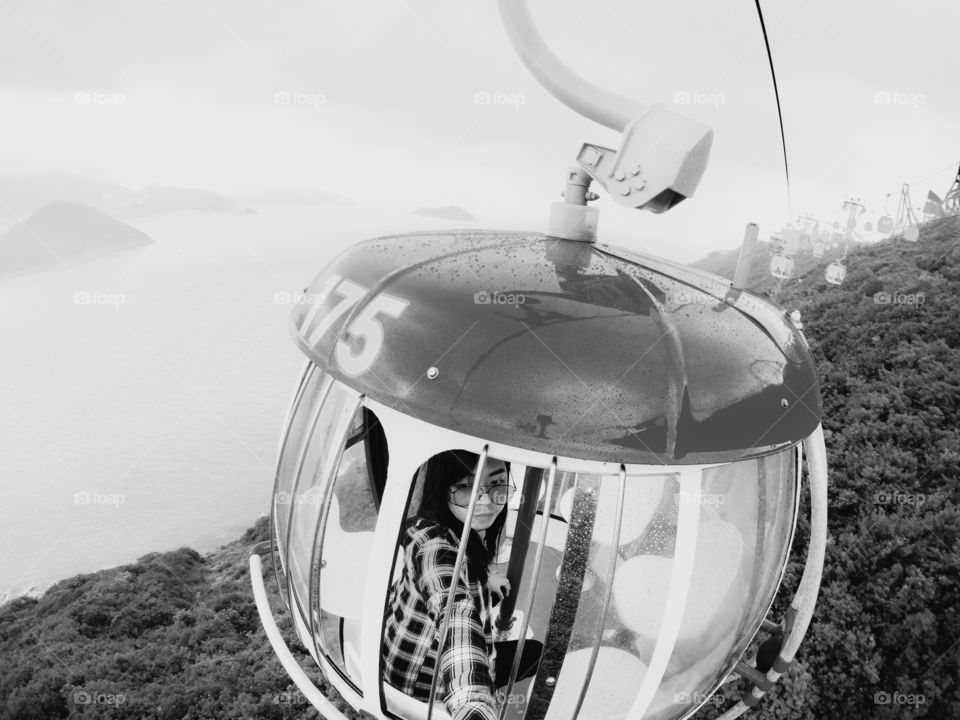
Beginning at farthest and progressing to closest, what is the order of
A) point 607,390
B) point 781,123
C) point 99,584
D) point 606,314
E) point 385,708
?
point 99,584, point 385,708, point 781,123, point 606,314, point 607,390

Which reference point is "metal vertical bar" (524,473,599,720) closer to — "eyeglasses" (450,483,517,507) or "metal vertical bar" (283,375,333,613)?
"eyeglasses" (450,483,517,507)

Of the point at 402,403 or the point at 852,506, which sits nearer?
the point at 402,403

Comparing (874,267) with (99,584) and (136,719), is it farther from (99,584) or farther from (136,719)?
(99,584)

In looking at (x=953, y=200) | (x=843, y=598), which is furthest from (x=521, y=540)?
(x=953, y=200)

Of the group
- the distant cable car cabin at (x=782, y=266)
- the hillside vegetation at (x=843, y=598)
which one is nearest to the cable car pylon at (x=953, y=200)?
the hillside vegetation at (x=843, y=598)

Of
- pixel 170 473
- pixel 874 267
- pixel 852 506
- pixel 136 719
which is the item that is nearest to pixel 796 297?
pixel 874 267

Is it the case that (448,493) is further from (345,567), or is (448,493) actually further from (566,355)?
(566,355)

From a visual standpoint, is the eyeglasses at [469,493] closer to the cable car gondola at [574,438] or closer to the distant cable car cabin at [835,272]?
the cable car gondola at [574,438]
